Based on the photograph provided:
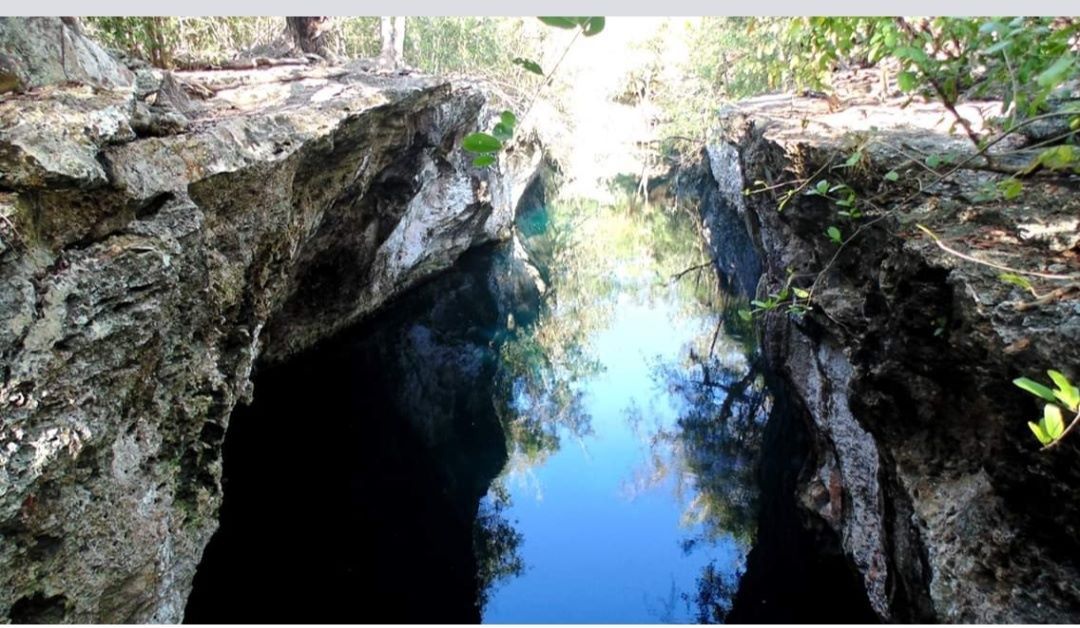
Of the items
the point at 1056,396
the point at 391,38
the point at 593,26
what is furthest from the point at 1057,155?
the point at 391,38

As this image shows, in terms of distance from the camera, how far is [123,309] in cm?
337

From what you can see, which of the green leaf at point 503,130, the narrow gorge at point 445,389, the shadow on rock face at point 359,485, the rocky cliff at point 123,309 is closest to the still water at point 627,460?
the narrow gorge at point 445,389

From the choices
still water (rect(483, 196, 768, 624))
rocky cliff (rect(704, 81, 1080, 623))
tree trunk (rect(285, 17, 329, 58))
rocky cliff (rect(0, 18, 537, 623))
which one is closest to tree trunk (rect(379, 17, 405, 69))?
tree trunk (rect(285, 17, 329, 58))

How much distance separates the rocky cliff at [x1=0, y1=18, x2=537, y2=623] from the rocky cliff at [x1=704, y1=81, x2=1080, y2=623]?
159 inches

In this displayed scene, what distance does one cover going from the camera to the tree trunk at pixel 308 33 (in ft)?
36.1

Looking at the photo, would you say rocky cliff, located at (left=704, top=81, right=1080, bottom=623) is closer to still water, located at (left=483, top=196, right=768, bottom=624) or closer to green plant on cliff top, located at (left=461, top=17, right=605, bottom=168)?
still water, located at (left=483, top=196, right=768, bottom=624)

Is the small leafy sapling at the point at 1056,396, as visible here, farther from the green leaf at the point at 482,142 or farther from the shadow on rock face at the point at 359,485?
the shadow on rock face at the point at 359,485

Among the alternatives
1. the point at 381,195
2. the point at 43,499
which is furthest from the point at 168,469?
the point at 381,195

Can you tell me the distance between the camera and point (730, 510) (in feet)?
26.8

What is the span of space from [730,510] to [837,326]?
3484 mm

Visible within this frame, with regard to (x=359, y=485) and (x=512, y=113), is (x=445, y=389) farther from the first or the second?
(x=512, y=113)

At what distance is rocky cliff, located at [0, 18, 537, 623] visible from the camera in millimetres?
2867

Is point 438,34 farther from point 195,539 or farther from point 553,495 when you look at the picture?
point 195,539

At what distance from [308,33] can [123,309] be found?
30.6 feet
